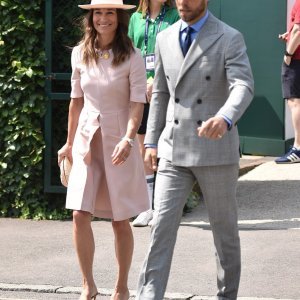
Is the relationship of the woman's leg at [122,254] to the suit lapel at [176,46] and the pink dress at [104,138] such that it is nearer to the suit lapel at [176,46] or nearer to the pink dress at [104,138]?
the pink dress at [104,138]

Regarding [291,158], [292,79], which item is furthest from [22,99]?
[291,158]

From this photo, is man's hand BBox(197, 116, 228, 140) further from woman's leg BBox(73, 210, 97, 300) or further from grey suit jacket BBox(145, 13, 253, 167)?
woman's leg BBox(73, 210, 97, 300)

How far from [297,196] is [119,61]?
13.4 feet

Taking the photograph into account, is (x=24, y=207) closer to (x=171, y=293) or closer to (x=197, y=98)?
(x=171, y=293)

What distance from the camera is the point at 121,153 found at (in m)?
7.01

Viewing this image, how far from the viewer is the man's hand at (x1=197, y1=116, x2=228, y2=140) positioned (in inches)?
230

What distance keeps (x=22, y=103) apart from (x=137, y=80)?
300cm

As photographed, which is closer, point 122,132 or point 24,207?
point 122,132

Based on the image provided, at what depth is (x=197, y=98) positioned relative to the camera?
20.9 feet

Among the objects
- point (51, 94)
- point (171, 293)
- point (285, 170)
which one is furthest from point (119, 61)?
point (285, 170)

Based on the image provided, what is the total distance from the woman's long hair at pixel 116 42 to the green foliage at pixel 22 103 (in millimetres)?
2663

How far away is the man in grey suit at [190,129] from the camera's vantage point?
20.8 ft

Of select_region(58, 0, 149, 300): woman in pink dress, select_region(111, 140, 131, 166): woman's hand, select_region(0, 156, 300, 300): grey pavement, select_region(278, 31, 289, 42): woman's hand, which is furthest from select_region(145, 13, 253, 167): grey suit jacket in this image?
select_region(278, 31, 289, 42): woman's hand

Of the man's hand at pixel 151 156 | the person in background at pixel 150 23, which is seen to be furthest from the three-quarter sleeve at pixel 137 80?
the person in background at pixel 150 23
